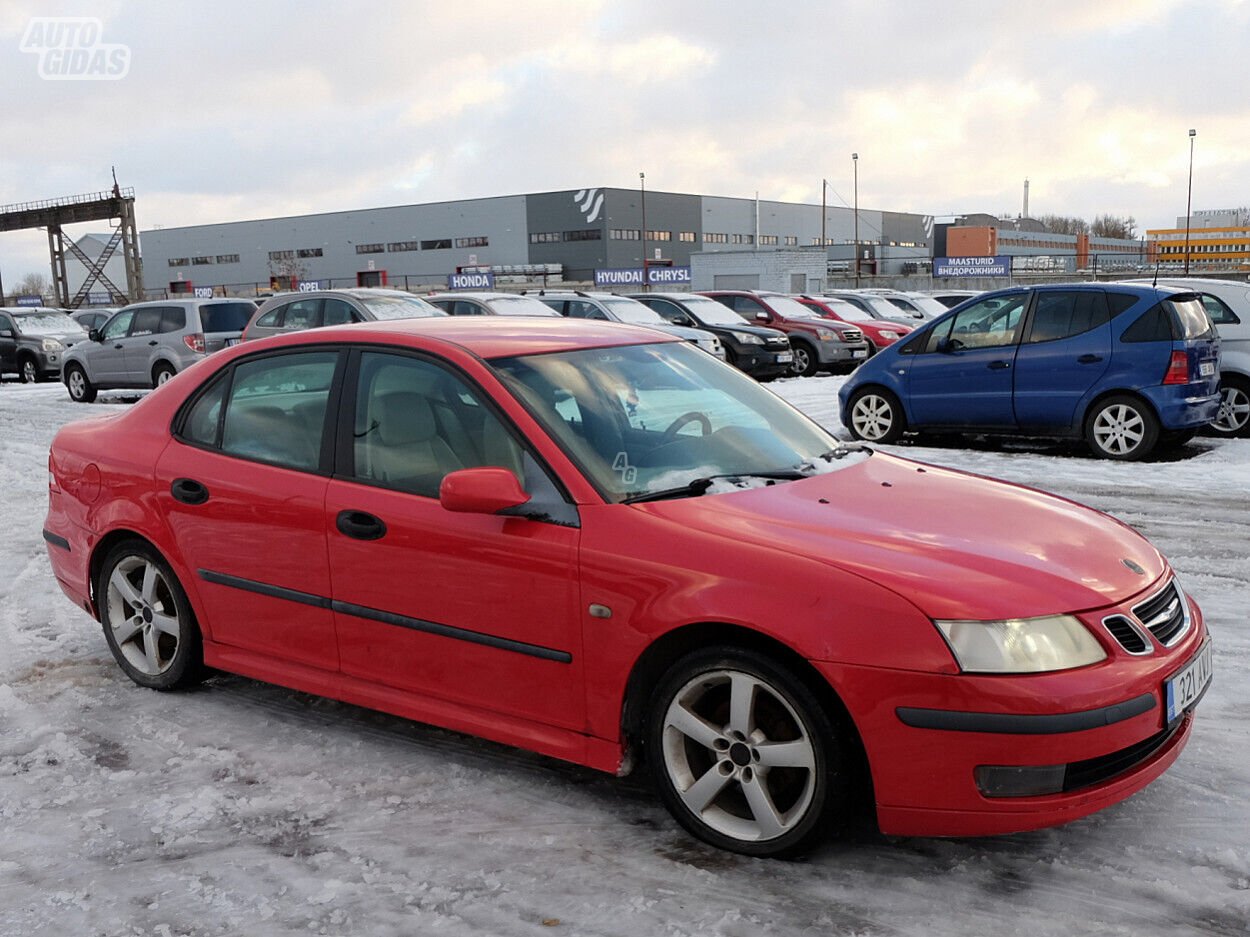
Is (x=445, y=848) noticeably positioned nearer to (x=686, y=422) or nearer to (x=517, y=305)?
(x=686, y=422)

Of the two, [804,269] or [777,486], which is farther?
[804,269]

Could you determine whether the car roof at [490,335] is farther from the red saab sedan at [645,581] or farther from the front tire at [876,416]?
the front tire at [876,416]

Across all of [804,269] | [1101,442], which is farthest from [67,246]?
[1101,442]

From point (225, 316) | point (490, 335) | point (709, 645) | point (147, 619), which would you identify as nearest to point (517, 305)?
point (225, 316)

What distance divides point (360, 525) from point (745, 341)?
16.2 meters

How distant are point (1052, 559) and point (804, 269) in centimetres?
4871

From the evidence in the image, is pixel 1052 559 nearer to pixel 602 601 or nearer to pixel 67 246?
pixel 602 601

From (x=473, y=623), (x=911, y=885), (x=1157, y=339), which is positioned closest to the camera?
(x=911, y=885)

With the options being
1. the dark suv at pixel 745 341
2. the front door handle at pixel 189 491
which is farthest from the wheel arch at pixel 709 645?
the dark suv at pixel 745 341

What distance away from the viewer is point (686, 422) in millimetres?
3926

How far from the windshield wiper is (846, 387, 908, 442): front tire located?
8.11 metres

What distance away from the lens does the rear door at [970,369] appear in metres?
10.6

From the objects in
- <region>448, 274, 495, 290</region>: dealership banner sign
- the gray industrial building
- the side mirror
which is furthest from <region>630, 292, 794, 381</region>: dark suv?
the gray industrial building

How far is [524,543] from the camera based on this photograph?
3420 millimetres
